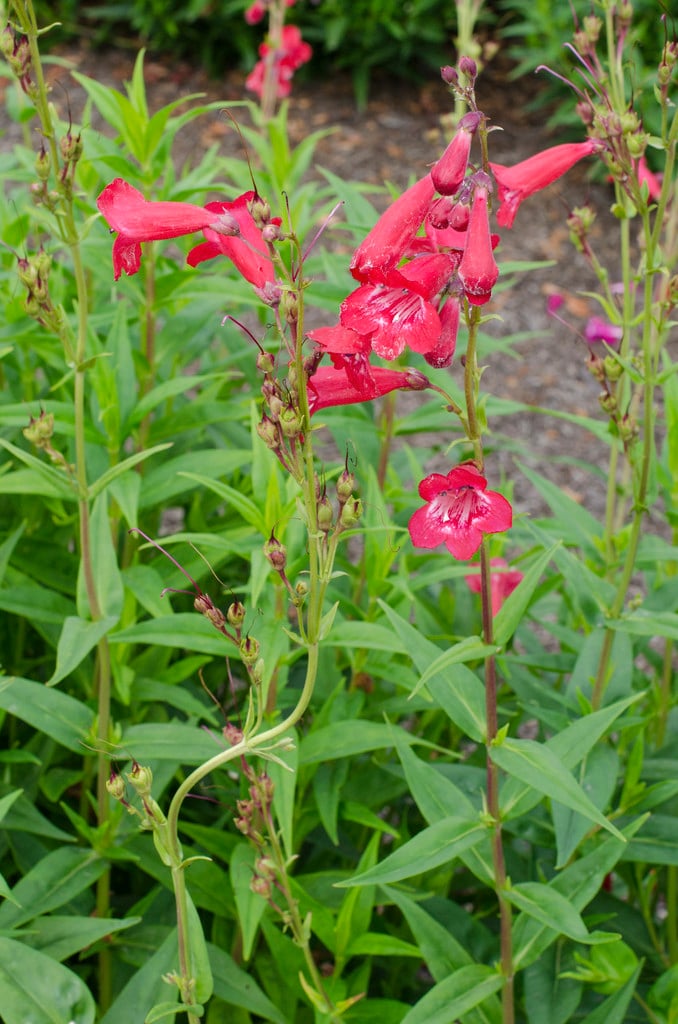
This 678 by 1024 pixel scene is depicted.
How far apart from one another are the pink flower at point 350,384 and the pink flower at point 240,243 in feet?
0.63

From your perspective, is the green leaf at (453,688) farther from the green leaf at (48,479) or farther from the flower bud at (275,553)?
the green leaf at (48,479)

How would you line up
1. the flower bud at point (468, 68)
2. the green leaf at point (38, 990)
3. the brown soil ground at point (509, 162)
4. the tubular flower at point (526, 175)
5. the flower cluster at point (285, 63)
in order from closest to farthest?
the flower bud at point (468, 68) < the tubular flower at point (526, 175) < the green leaf at point (38, 990) < the flower cluster at point (285, 63) < the brown soil ground at point (509, 162)

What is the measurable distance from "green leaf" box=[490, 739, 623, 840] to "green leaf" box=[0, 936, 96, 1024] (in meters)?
0.95

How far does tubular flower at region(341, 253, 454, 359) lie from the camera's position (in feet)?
5.57

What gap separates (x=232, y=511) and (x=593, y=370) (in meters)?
1.25

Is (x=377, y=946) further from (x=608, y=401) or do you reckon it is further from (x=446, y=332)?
(x=446, y=332)

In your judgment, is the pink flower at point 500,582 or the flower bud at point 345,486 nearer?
the flower bud at point 345,486

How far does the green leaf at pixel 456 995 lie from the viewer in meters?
2.21

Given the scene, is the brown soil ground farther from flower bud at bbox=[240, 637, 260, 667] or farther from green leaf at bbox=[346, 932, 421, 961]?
flower bud at bbox=[240, 637, 260, 667]

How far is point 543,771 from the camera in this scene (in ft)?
6.82

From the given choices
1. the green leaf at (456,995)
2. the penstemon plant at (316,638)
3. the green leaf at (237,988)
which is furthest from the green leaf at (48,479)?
the green leaf at (456,995)

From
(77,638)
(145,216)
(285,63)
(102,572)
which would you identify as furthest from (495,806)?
(285,63)

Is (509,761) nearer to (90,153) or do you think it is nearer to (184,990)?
(184,990)

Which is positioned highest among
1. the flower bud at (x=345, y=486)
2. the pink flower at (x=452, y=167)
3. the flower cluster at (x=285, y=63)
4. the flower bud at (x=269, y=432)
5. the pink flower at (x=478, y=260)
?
the flower cluster at (x=285, y=63)
